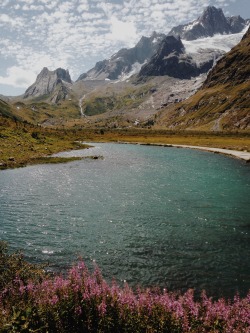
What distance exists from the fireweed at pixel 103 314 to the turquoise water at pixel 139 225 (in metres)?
6.46

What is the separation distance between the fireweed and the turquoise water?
21.2 ft

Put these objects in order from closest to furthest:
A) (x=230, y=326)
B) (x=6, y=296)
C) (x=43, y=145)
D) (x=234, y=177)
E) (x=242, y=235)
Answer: (x=230, y=326)
(x=6, y=296)
(x=242, y=235)
(x=234, y=177)
(x=43, y=145)

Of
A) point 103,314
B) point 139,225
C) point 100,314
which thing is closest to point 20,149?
point 139,225

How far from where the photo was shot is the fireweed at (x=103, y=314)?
1231 centimetres

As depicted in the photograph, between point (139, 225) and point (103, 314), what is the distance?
18.8 metres

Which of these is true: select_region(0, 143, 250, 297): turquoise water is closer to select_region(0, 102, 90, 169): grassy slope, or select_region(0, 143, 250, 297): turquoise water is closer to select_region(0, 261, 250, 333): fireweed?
select_region(0, 261, 250, 333): fireweed

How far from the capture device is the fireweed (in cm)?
1231

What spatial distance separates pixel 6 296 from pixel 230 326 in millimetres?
10208

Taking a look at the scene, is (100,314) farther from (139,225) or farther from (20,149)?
(20,149)

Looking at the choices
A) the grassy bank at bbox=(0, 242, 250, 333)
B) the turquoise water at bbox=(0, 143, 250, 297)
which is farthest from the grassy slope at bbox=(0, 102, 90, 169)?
the grassy bank at bbox=(0, 242, 250, 333)

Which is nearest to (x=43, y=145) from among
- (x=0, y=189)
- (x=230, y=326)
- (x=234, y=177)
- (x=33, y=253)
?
(x=0, y=189)

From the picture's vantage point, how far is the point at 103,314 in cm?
1275

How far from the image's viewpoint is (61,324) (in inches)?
490

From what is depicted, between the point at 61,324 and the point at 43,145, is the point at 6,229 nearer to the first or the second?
the point at 61,324
